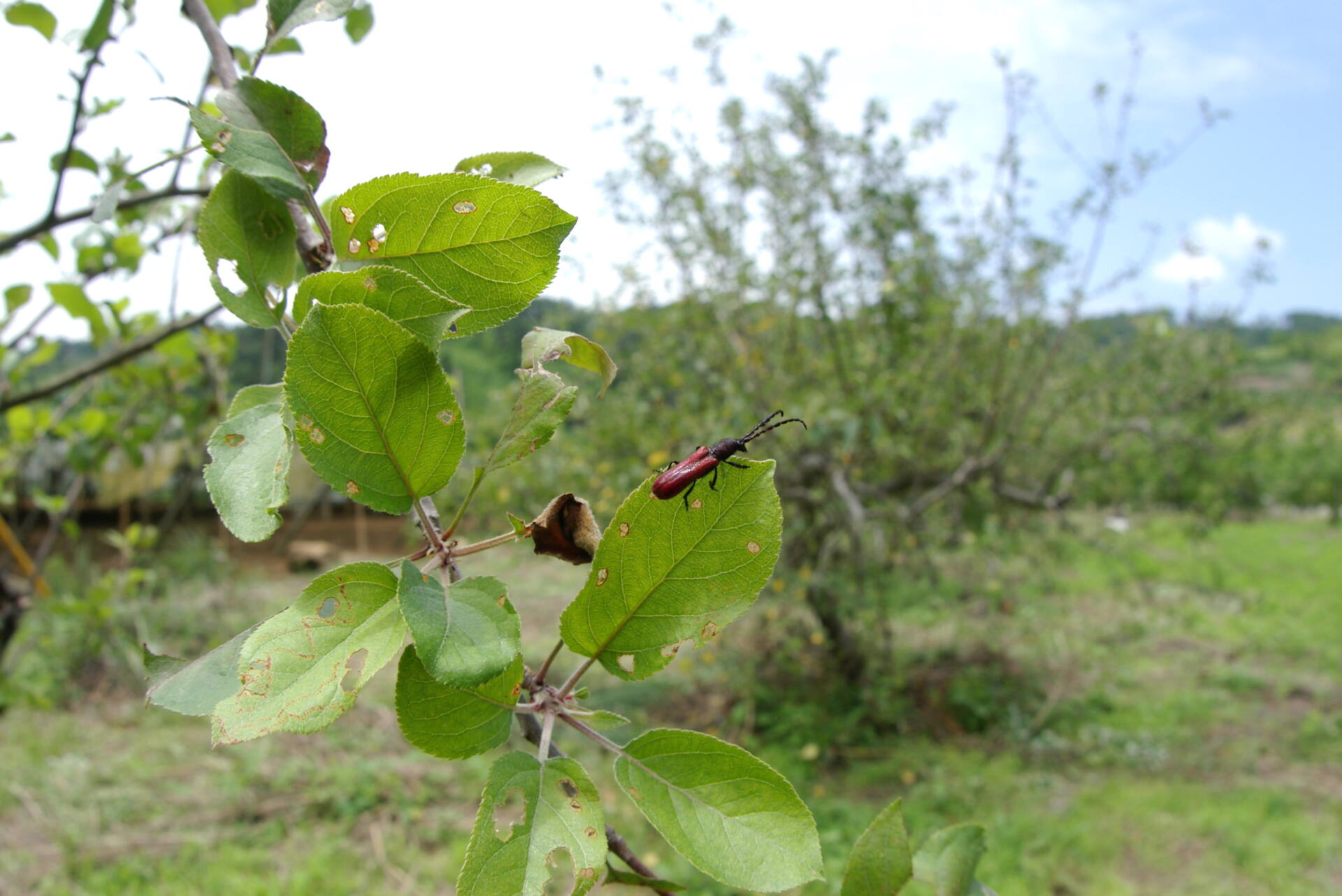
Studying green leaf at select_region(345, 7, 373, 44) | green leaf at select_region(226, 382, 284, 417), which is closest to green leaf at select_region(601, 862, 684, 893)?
green leaf at select_region(226, 382, 284, 417)

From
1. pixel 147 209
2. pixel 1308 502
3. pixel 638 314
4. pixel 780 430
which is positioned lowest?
pixel 1308 502

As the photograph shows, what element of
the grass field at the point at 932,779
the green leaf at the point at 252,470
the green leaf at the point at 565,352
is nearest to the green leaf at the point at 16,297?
the grass field at the point at 932,779

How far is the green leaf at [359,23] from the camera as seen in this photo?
1.02 meters

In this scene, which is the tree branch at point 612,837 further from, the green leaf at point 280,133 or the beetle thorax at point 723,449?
the green leaf at point 280,133

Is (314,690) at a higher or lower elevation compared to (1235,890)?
higher

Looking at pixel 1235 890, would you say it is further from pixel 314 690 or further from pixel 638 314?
pixel 314 690

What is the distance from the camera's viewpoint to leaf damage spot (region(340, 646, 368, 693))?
36 centimetres

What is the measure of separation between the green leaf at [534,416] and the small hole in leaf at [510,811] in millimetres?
158

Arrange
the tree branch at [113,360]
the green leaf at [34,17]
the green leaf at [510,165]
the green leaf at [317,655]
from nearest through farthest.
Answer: the green leaf at [317,655]
the green leaf at [510,165]
the green leaf at [34,17]
the tree branch at [113,360]

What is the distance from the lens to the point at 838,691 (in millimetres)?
5211

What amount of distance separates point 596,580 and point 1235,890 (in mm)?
4584

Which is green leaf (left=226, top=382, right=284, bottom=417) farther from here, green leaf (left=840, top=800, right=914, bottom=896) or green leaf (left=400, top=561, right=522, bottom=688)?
green leaf (left=840, top=800, right=914, bottom=896)

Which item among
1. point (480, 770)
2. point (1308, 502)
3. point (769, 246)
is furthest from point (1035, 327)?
point (1308, 502)

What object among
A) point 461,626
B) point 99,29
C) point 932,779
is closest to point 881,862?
point 461,626
